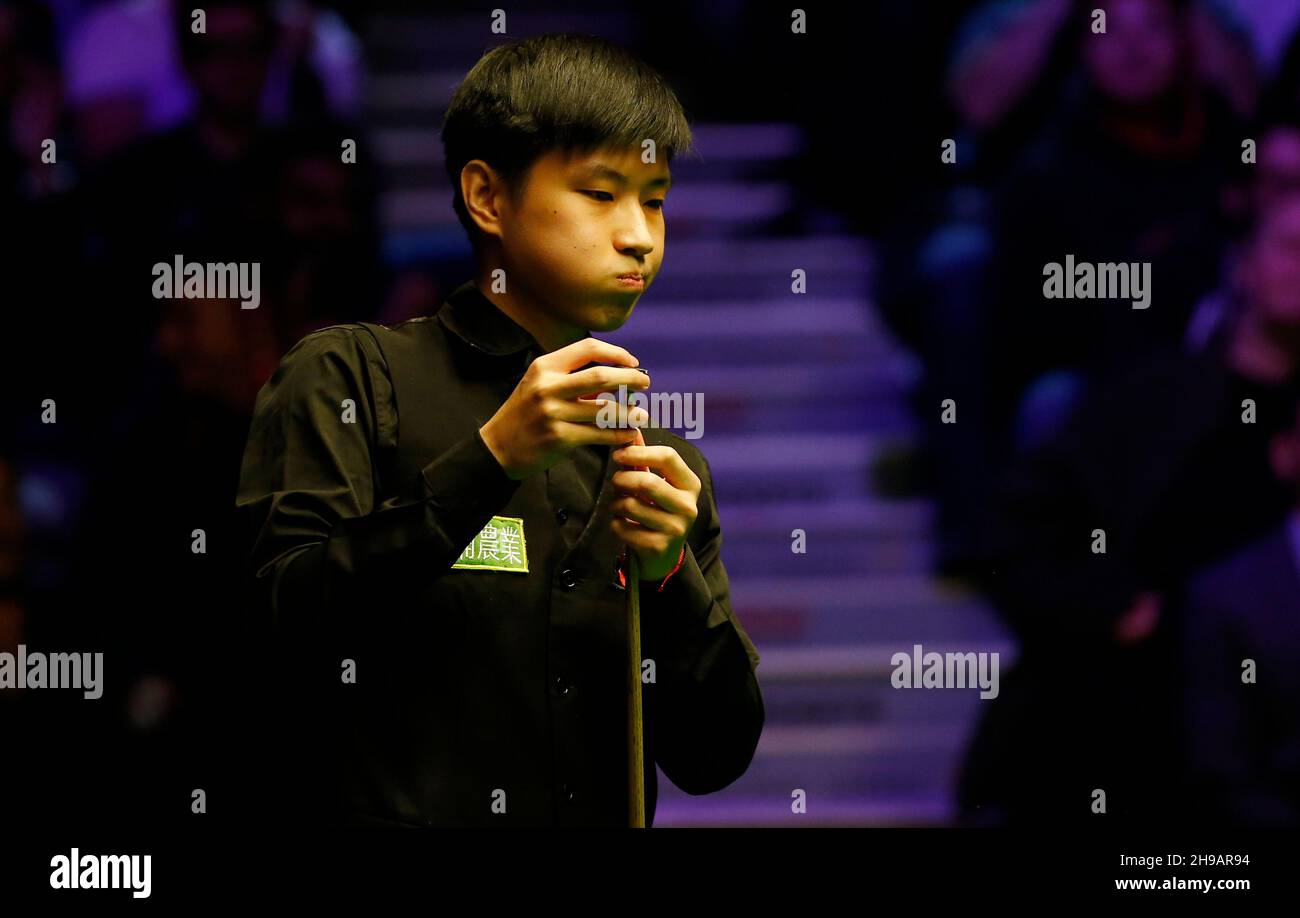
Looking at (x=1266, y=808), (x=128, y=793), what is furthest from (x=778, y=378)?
(x=128, y=793)

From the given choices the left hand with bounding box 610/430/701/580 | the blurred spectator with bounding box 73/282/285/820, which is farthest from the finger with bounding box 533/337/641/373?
the blurred spectator with bounding box 73/282/285/820

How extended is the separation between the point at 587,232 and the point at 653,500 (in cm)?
40

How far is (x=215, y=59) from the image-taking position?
15.0 feet

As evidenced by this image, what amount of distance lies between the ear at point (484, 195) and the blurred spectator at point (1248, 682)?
8.40 ft

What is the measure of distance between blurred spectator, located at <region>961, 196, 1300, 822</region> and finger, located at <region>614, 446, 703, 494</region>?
240 centimetres

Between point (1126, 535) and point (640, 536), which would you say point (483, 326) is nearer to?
point (640, 536)

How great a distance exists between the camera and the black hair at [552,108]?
7.98 feet

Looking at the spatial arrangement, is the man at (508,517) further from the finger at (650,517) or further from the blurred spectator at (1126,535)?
the blurred spectator at (1126,535)

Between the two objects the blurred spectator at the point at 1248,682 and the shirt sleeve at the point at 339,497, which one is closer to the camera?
the shirt sleeve at the point at 339,497

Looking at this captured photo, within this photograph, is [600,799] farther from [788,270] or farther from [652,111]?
[788,270]

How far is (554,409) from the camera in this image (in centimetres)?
211

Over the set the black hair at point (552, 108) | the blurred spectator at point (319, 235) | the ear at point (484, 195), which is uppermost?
the blurred spectator at point (319, 235)

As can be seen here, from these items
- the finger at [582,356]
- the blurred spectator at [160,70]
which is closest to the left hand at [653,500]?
the finger at [582,356]
